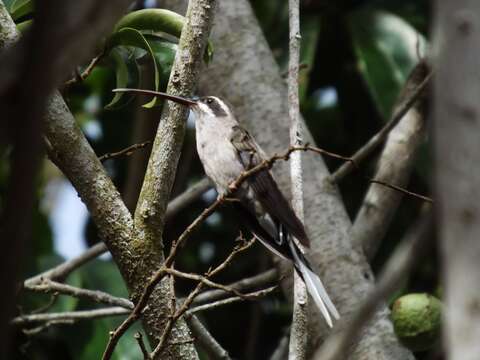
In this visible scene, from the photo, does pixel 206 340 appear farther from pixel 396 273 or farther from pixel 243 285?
pixel 396 273

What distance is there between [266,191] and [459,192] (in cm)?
267

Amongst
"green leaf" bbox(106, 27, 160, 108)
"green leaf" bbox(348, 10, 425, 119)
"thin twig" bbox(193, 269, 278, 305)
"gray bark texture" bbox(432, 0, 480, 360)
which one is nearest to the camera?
"gray bark texture" bbox(432, 0, 480, 360)

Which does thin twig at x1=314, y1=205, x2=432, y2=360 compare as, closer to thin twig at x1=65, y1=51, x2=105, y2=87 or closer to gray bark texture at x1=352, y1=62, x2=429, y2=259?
thin twig at x1=65, y1=51, x2=105, y2=87

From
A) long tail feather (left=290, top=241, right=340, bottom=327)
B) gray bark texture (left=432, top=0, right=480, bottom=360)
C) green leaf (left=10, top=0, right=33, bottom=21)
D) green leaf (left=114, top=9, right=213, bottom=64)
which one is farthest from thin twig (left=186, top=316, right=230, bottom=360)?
gray bark texture (left=432, top=0, right=480, bottom=360)

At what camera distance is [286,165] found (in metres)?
4.35

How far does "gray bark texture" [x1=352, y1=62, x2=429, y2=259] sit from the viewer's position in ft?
14.2

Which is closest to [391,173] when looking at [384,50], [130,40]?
[384,50]

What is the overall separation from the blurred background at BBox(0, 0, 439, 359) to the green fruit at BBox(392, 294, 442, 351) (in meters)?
1.04

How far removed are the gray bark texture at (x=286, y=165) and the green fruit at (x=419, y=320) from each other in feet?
0.58

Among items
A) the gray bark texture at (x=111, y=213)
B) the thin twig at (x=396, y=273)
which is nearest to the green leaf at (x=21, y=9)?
the gray bark texture at (x=111, y=213)

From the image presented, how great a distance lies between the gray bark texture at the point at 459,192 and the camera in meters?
1.18

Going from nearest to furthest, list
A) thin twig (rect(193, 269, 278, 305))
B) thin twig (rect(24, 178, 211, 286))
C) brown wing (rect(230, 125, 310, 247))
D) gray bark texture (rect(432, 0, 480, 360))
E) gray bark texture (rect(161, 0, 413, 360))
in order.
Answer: gray bark texture (rect(432, 0, 480, 360))
brown wing (rect(230, 125, 310, 247))
gray bark texture (rect(161, 0, 413, 360))
thin twig (rect(193, 269, 278, 305))
thin twig (rect(24, 178, 211, 286))

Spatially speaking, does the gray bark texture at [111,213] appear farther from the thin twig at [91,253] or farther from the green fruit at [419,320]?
the thin twig at [91,253]

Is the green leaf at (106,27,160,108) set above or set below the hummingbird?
above
